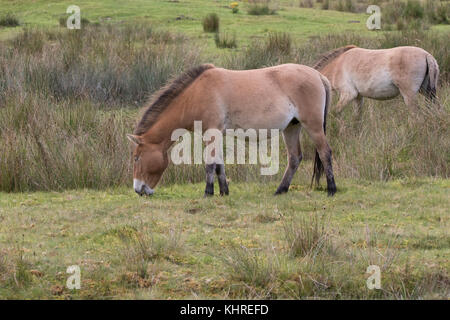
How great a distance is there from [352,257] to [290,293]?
2.43 ft

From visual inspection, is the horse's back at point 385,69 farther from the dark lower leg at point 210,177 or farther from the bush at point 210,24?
the bush at point 210,24

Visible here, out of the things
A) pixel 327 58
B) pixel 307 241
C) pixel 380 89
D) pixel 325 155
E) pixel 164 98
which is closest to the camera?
pixel 307 241

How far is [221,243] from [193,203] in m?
1.55

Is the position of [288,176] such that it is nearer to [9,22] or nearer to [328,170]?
[328,170]

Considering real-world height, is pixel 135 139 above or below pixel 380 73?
below

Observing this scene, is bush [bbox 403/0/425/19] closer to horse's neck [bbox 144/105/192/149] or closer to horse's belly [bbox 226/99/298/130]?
horse's belly [bbox 226/99/298/130]

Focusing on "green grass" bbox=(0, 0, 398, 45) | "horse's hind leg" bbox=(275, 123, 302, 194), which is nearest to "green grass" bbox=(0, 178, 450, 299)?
"horse's hind leg" bbox=(275, 123, 302, 194)

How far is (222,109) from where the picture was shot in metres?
7.79

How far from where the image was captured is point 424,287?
4.98 metres

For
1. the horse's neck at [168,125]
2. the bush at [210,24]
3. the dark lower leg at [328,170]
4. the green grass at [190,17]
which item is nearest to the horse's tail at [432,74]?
the dark lower leg at [328,170]

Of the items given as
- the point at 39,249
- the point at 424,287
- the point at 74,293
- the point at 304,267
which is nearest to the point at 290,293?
the point at 304,267

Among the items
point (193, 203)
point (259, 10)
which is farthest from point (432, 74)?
point (259, 10)

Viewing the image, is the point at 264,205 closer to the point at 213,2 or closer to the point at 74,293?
the point at 74,293

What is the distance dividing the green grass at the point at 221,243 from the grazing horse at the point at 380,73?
124 inches
